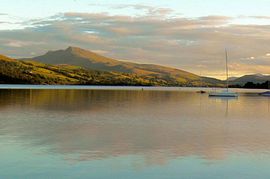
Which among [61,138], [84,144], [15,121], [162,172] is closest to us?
[162,172]

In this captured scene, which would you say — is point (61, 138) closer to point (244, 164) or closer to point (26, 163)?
point (26, 163)

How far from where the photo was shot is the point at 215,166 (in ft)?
48.8

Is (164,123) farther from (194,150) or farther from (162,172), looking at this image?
(162,172)

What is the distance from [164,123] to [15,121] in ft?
34.8

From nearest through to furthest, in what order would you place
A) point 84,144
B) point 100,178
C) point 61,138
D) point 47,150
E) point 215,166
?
point 100,178 → point 215,166 → point 47,150 → point 84,144 → point 61,138

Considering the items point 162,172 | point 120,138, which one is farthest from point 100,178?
point 120,138

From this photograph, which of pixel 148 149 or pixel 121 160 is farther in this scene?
pixel 148 149

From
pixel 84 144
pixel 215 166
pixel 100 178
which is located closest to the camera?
pixel 100 178

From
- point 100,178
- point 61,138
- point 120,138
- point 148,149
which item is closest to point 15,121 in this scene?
point 61,138

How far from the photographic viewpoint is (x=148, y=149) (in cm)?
1786

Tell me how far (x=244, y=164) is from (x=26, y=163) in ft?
27.0

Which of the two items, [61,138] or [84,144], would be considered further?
[61,138]

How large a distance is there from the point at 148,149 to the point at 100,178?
5434 mm

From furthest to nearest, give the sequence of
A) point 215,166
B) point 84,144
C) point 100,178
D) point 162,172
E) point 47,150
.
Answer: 1. point 84,144
2. point 47,150
3. point 215,166
4. point 162,172
5. point 100,178
